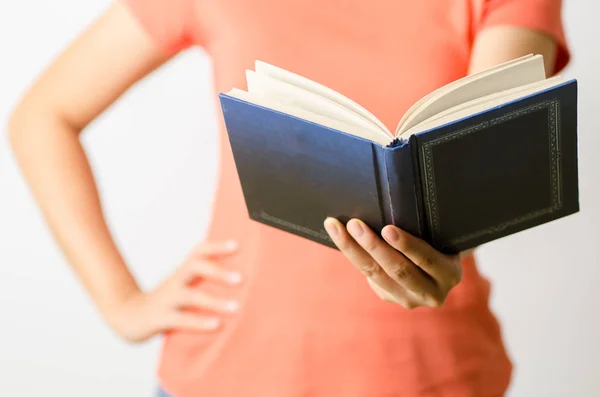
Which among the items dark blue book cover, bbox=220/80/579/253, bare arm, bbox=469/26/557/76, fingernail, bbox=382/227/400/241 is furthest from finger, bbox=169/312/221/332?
bare arm, bbox=469/26/557/76

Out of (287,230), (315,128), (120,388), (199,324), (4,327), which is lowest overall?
(120,388)

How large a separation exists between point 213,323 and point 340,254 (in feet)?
0.61

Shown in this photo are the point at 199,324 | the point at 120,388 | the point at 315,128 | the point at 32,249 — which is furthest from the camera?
the point at 120,388

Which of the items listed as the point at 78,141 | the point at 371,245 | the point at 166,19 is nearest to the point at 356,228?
the point at 371,245

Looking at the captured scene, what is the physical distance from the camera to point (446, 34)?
89 centimetres

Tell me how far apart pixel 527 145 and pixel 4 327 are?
126 centimetres

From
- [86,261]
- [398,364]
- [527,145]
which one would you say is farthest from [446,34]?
[86,261]

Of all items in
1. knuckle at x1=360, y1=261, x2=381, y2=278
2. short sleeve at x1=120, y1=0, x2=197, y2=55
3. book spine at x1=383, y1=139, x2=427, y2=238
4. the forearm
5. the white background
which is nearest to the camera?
book spine at x1=383, y1=139, x2=427, y2=238

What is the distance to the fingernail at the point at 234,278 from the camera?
0.97m

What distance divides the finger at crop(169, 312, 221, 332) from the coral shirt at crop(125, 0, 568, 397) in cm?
4

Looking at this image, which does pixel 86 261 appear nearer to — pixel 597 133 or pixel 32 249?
pixel 32 249

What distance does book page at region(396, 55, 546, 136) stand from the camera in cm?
72

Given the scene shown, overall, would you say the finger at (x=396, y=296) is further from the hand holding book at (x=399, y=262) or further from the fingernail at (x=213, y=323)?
the fingernail at (x=213, y=323)

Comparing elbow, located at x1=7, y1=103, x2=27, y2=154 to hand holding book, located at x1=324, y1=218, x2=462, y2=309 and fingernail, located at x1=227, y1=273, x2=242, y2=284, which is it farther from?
hand holding book, located at x1=324, y1=218, x2=462, y2=309
